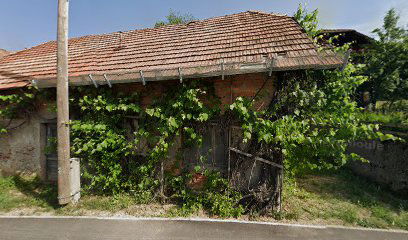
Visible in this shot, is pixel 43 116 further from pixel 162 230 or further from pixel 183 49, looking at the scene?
pixel 162 230

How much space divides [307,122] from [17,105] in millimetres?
7439

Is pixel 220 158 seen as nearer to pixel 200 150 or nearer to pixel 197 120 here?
pixel 200 150

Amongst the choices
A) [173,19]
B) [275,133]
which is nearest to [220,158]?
[275,133]

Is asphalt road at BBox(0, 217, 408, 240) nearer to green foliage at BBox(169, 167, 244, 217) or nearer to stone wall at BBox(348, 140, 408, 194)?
green foliage at BBox(169, 167, 244, 217)

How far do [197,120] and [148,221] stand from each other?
→ 2268 millimetres

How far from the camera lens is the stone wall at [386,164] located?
463cm

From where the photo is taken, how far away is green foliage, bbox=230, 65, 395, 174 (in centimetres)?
356

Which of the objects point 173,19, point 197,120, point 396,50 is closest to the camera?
point 197,120

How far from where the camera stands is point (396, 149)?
482 centimetres

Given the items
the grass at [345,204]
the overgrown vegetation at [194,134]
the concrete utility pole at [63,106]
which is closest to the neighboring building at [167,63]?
the overgrown vegetation at [194,134]

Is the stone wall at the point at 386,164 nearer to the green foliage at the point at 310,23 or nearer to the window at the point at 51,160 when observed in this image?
the green foliage at the point at 310,23

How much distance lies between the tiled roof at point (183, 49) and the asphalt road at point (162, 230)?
10.1ft

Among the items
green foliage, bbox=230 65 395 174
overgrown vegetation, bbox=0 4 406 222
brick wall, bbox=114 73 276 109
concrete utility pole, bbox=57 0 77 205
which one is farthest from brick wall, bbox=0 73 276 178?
concrete utility pole, bbox=57 0 77 205

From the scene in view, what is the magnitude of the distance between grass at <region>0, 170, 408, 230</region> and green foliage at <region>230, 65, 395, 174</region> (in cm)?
102
